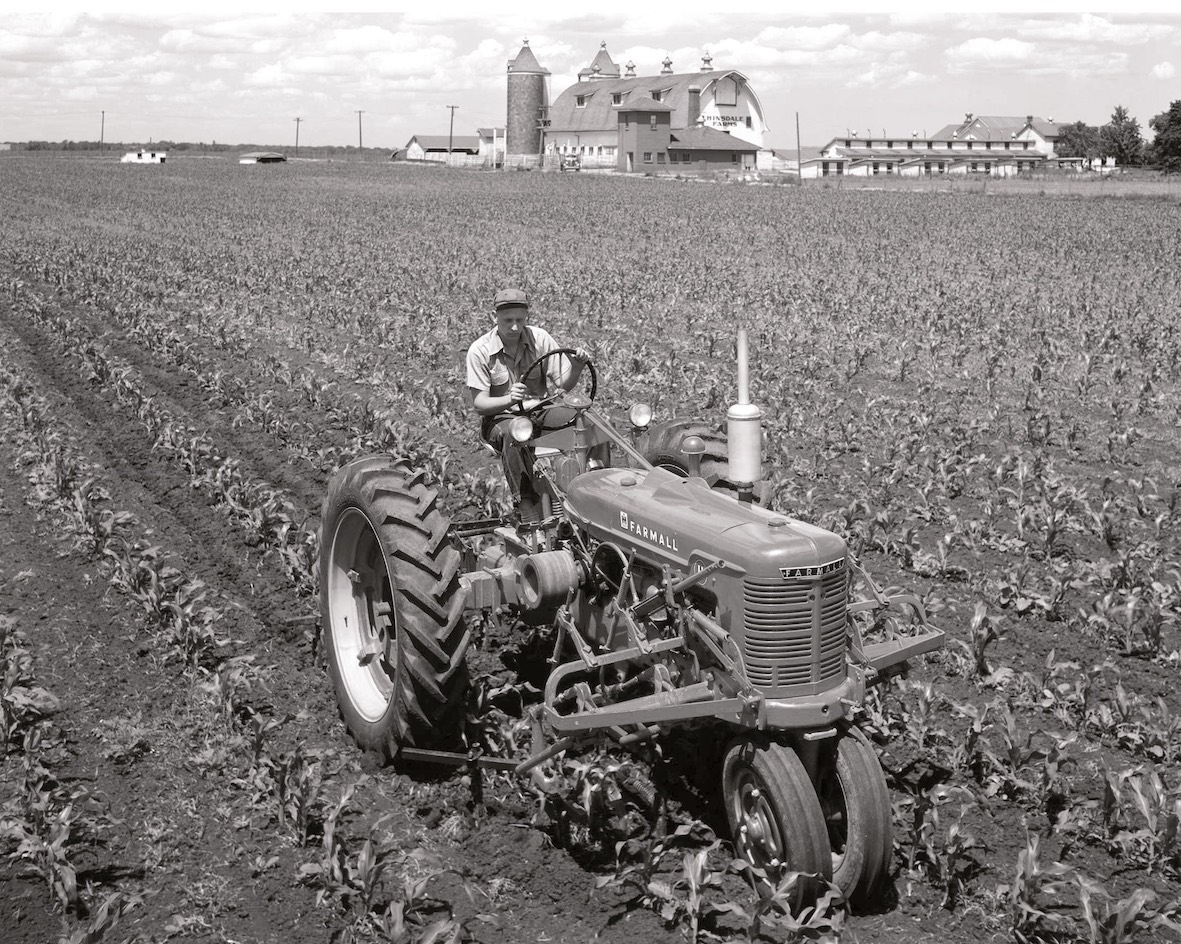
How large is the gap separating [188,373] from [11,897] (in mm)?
9197

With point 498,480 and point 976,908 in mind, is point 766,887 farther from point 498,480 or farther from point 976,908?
point 498,480

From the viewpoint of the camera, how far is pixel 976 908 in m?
4.30

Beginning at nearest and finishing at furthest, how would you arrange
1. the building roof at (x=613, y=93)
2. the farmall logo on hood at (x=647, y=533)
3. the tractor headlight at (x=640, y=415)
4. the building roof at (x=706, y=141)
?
the farmall logo on hood at (x=647, y=533) → the tractor headlight at (x=640, y=415) → the building roof at (x=706, y=141) → the building roof at (x=613, y=93)

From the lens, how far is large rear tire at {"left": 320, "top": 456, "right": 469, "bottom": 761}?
16.5 feet

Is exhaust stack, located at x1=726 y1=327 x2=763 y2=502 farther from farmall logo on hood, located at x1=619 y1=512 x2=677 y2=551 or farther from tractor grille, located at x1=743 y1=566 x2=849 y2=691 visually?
tractor grille, located at x1=743 y1=566 x2=849 y2=691

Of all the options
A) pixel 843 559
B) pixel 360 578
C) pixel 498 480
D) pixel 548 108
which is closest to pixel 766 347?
pixel 498 480

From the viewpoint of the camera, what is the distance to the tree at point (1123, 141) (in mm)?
84125

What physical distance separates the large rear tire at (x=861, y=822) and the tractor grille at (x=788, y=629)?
0.26 metres

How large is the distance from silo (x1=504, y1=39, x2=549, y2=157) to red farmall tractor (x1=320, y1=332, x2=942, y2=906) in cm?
8571

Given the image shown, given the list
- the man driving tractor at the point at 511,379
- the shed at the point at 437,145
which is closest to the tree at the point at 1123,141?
the shed at the point at 437,145

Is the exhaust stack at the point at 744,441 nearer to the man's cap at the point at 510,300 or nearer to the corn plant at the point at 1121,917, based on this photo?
the corn plant at the point at 1121,917

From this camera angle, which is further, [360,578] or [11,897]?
[360,578]

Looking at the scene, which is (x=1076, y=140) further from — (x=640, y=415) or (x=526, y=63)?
(x=640, y=415)

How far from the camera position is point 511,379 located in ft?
21.2
